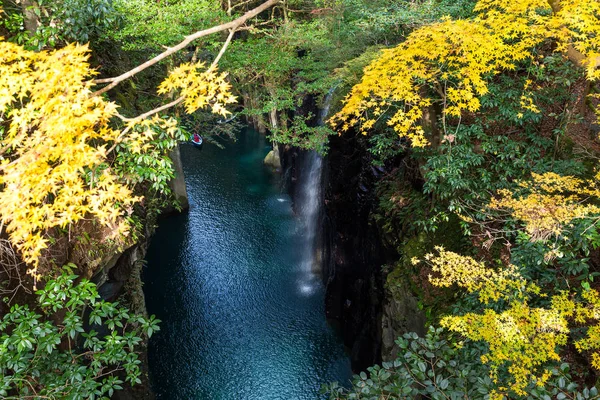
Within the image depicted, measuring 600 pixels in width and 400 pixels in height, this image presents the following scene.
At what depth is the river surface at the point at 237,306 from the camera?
11.6 metres

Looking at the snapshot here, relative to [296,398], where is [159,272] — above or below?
above

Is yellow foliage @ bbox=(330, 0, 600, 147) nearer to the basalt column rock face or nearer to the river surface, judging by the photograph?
the basalt column rock face

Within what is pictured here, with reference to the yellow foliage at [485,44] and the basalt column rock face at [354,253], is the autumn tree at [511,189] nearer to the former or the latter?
the yellow foliage at [485,44]

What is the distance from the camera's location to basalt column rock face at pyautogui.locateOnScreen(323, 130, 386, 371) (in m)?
11.1

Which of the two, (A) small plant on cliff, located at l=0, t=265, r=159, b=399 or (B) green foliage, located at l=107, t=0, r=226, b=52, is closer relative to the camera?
(A) small plant on cliff, located at l=0, t=265, r=159, b=399

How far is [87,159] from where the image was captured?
12.2 feet

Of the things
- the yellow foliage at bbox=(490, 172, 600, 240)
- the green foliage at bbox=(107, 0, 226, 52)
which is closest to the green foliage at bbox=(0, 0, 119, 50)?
the green foliage at bbox=(107, 0, 226, 52)

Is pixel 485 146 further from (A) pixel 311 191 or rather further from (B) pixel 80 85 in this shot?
(A) pixel 311 191

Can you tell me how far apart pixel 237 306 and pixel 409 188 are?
8.81 metres

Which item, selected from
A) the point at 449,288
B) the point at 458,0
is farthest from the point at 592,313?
the point at 458,0

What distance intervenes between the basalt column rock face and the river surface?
3.62 feet

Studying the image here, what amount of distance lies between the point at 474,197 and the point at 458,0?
6.53m

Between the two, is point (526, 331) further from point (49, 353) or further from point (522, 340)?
point (49, 353)

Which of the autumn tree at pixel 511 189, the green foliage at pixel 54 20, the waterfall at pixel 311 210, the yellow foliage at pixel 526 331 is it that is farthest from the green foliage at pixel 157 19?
the yellow foliage at pixel 526 331
